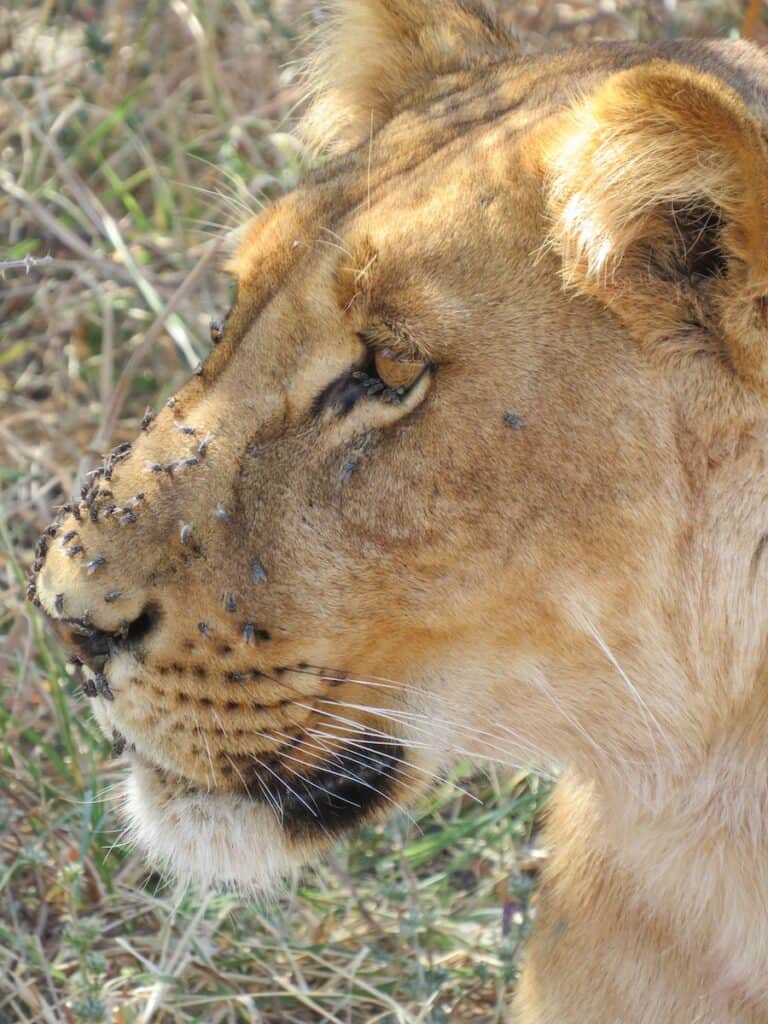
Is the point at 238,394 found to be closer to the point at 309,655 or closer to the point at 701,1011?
the point at 309,655

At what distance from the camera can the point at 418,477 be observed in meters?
1.65

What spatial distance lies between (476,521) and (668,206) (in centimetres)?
39

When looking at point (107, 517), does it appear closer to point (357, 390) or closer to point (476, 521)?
point (357, 390)

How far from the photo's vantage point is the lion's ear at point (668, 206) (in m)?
1.46

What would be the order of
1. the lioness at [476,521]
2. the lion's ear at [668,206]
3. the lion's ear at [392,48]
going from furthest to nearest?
the lion's ear at [392,48] < the lioness at [476,521] < the lion's ear at [668,206]

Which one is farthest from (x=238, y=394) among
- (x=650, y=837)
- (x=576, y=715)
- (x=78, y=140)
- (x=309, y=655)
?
(x=78, y=140)

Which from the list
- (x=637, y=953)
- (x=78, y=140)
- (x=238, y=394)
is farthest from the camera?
(x=78, y=140)

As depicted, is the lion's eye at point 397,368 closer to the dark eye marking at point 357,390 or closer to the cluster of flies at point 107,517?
the dark eye marking at point 357,390

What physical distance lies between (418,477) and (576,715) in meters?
0.34

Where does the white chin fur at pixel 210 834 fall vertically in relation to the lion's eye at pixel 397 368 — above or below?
below

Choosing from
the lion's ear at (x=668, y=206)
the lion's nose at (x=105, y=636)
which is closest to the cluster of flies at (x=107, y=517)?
the lion's nose at (x=105, y=636)

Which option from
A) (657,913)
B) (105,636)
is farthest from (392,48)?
(657,913)

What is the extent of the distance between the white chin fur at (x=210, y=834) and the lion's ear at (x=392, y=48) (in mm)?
963

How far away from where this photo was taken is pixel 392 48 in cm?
218
